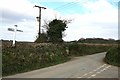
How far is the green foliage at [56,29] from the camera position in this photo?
48.9m

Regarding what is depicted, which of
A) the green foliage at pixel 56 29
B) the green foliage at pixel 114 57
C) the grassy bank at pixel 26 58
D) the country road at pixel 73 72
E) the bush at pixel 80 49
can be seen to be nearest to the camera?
the country road at pixel 73 72

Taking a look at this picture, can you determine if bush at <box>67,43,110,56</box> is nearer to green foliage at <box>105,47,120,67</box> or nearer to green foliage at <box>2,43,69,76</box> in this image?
green foliage at <box>2,43,69,76</box>

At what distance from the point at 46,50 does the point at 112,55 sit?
286 inches

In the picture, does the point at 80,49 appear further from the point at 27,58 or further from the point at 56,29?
the point at 27,58

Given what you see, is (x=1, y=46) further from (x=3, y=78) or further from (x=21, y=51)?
(x=3, y=78)

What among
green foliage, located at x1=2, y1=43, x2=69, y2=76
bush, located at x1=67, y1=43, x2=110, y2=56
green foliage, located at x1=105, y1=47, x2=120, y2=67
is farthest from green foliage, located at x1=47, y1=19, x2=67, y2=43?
green foliage, located at x1=105, y1=47, x2=120, y2=67

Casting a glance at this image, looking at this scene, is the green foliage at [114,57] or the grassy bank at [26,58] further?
the green foliage at [114,57]

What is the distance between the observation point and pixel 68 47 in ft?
135

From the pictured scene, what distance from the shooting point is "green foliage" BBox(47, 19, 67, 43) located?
160 feet

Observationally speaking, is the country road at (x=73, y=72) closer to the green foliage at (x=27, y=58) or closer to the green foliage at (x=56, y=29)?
the green foliage at (x=27, y=58)

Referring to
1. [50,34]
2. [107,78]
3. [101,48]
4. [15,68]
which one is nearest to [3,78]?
[15,68]

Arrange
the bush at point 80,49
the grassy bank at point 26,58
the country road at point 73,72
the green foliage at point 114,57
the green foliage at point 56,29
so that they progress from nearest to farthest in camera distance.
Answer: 1. the country road at point 73,72
2. the grassy bank at point 26,58
3. the green foliage at point 114,57
4. the bush at point 80,49
5. the green foliage at point 56,29

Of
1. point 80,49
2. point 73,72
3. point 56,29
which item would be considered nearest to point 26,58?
point 73,72

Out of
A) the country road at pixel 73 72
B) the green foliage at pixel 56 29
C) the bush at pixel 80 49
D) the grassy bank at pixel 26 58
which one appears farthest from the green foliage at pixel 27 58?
the green foliage at pixel 56 29
